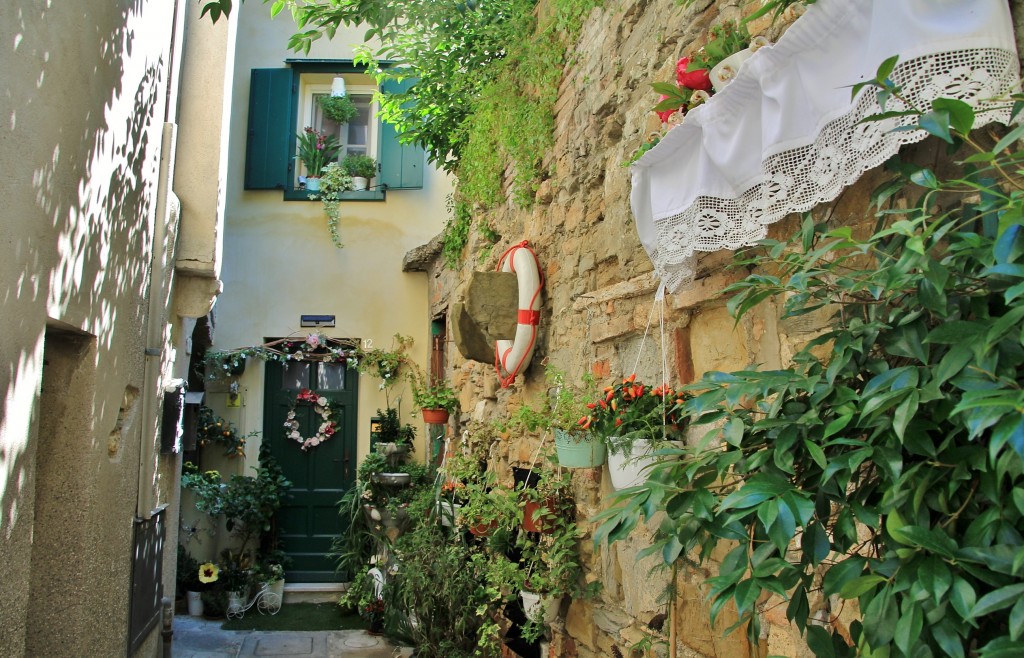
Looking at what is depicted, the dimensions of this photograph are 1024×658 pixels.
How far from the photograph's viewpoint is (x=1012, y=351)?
42.4 inches

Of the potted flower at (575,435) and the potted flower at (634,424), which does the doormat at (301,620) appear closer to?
the potted flower at (575,435)

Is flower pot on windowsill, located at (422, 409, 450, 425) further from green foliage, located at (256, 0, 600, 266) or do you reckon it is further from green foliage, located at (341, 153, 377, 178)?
green foliage, located at (341, 153, 377, 178)

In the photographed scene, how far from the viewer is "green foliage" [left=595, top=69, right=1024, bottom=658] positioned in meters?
1.03

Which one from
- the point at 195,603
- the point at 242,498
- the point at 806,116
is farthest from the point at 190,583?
the point at 806,116

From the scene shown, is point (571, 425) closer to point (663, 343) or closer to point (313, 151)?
point (663, 343)

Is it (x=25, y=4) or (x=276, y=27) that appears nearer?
(x=25, y=4)

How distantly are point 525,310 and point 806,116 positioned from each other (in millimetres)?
2216

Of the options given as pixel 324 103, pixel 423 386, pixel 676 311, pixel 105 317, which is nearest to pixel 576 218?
pixel 676 311

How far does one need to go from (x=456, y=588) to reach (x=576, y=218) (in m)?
2.03

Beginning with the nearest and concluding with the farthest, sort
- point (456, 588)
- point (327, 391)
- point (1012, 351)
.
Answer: point (1012, 351), point (456, 588), point (327, 391)

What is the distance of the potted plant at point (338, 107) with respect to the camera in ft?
25.1

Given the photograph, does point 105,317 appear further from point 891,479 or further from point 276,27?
point 276,27

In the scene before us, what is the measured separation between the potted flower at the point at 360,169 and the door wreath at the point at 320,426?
2040 mm

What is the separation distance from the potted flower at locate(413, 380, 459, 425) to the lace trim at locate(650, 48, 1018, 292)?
3.69m
